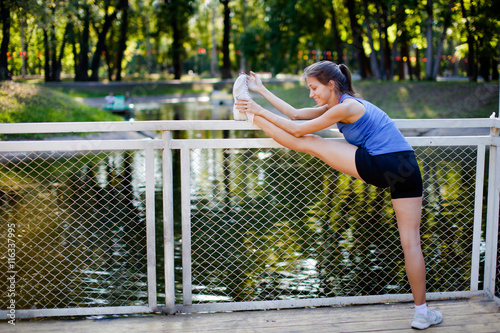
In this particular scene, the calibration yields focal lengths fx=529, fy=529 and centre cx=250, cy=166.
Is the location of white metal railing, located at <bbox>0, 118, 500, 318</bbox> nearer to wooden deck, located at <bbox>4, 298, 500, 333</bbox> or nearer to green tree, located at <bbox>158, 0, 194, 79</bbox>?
wooden deck, located at <bbox>4, 298, 500, 333</bbox>

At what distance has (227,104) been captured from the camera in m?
35.8

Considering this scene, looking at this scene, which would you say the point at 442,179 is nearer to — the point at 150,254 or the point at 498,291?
the point at 498,291

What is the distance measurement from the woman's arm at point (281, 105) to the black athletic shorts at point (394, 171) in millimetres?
516

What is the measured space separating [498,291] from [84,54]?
Result: 1707 inches

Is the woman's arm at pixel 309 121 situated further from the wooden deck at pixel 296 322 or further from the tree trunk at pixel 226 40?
the tree trunk at pixel 226 40

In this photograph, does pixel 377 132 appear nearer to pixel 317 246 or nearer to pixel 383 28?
pixel 317 246

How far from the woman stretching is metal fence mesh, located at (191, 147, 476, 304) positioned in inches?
33.0

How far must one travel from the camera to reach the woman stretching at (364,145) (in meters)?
3.46

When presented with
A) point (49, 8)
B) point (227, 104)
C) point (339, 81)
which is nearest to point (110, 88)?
point (227, 104)

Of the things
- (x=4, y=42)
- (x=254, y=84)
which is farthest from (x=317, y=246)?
(x=4, y=42)

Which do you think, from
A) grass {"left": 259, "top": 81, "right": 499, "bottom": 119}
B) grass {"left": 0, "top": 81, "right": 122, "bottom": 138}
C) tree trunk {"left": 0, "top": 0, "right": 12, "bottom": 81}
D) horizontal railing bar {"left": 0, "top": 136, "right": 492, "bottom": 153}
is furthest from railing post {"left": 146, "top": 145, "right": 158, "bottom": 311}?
tree trunk {"left": 0, "top": 0, "right": 12, "bottom": 81}

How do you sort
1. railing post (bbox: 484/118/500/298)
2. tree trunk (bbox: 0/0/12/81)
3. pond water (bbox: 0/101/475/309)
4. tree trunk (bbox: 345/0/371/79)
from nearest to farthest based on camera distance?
railing post (bbox: 484/118/500/298), pond water (bbox: 0/101/475/309), tree trunk (bbox: 0/0/12/81), tree trunk (bbox: 345/0/371/79)

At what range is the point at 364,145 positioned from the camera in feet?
11.8

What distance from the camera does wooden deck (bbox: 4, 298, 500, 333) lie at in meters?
3.58
